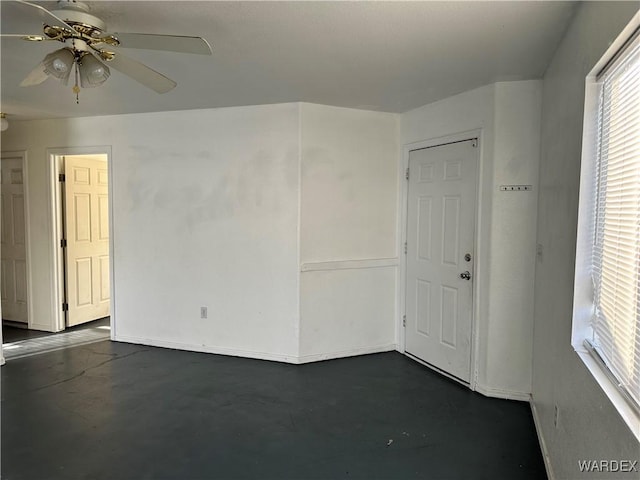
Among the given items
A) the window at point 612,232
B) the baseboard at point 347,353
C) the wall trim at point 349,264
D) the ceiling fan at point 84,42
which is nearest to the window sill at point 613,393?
the window at point 612,232

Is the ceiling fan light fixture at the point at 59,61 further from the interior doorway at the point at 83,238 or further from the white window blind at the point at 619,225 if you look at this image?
the interior doorway at the point at 83,238

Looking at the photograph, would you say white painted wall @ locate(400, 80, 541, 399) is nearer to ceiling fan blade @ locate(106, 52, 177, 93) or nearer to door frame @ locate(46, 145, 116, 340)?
ceiling fan blade @ locate(106, 52, 177, 93)

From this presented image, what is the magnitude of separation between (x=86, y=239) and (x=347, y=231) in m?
3.26

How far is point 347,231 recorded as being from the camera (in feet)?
13.1

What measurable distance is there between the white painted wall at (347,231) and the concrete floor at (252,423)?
0.37 m

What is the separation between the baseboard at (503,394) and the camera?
122 inches

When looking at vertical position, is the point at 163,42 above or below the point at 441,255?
above

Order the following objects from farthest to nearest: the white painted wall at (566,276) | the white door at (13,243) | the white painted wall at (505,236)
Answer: the white door at (13,243) < the white painted wall at (505,236) < the white painted wall at (566,276)

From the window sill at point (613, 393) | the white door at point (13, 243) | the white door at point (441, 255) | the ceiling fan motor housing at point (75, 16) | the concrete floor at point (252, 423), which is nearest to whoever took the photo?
the window sill at point (613, 393)

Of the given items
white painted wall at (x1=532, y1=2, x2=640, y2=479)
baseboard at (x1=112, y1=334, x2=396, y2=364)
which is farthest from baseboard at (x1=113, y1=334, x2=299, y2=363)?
white painted wall at (x1=532, y1=2, x2=640, y2=479)

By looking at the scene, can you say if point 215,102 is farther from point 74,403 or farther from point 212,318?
point 74,403

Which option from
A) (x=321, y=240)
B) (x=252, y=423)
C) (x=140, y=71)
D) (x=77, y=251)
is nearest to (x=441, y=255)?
(x=321, y=240)

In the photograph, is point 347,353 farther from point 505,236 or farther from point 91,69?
point 91,69

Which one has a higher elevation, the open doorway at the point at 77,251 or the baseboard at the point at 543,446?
the open doorway at the point at 77,251
